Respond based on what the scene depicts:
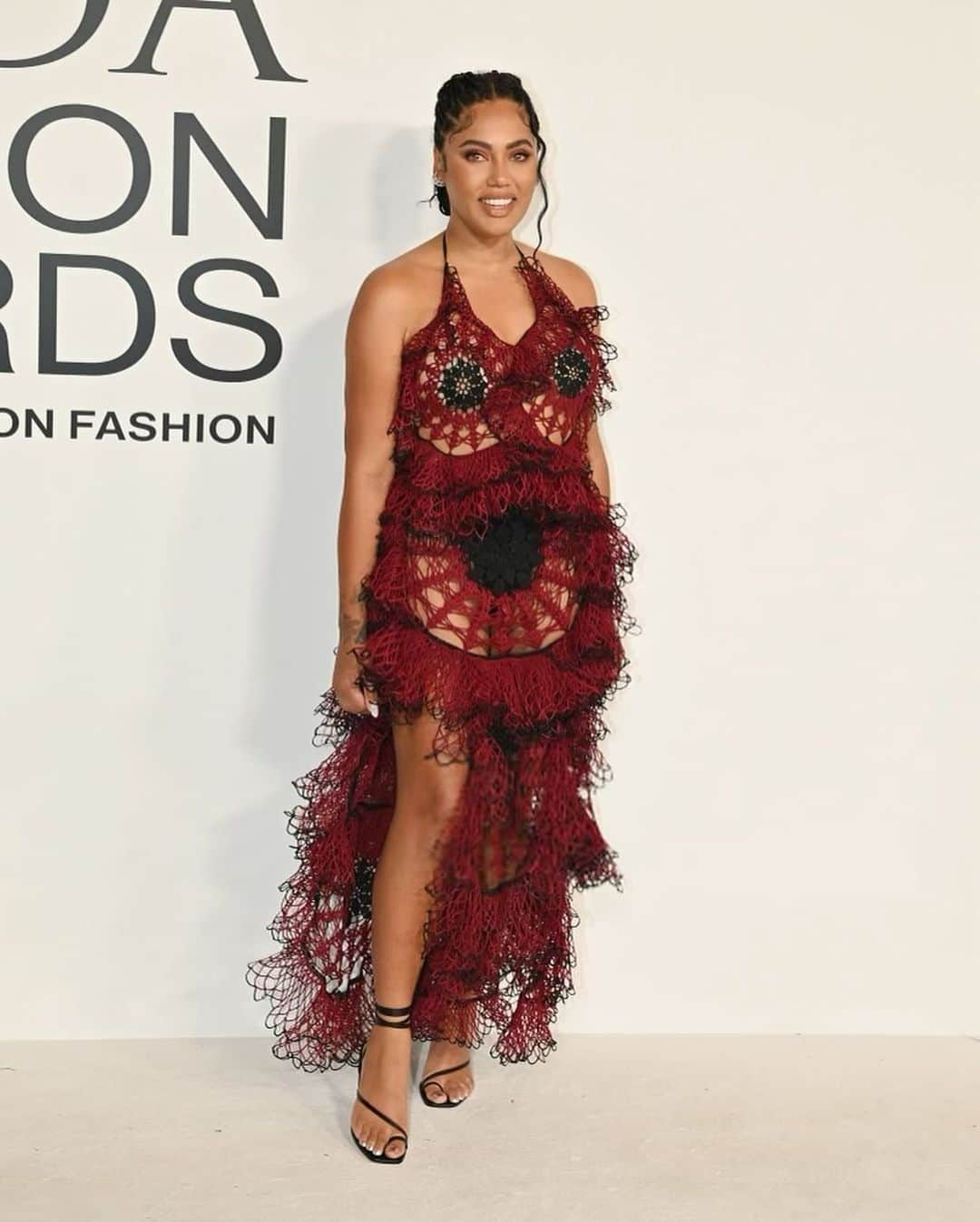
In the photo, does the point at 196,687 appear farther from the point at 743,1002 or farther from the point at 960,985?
the point at 960,985

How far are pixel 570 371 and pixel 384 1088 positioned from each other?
3.78 ft

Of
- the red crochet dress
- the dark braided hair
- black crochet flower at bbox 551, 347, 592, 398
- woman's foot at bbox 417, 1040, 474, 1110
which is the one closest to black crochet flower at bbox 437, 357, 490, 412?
the red crochet dress

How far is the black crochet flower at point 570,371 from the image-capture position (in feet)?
7.38

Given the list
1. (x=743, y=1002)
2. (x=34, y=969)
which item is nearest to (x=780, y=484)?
(x=743, y=1002)

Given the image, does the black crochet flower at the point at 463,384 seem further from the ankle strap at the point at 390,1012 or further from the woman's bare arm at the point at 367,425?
the ankle strap at the point at 390,1012

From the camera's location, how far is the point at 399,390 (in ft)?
7.29

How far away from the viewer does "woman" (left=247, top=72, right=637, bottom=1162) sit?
7.25 ft

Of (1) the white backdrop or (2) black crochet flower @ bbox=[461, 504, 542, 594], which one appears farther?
(1) the white backdrop

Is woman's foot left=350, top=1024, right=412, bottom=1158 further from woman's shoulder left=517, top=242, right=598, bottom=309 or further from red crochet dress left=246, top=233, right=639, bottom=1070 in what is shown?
woman's shoulder left=517, top=242, right=598, bottom=309

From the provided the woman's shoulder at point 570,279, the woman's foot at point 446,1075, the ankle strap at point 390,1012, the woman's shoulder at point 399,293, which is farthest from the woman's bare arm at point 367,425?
the woman's foot at point 446,1075

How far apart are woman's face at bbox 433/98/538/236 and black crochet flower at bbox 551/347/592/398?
0.69ft

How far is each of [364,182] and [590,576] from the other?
81cm

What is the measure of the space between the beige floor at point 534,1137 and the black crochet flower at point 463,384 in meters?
1.16

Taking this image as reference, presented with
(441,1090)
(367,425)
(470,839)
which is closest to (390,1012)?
(441,1090)
